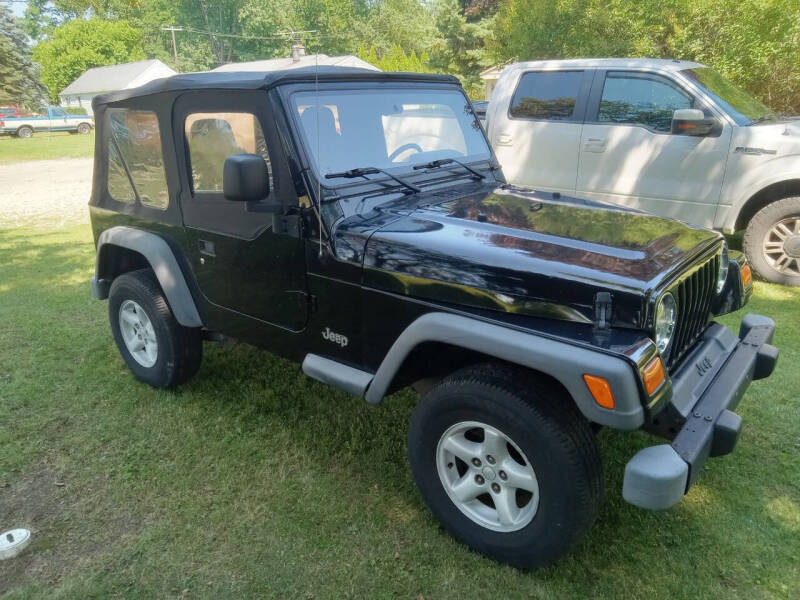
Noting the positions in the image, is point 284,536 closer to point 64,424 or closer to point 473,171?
point 64,424

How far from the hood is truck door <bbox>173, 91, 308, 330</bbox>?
21.3 inches

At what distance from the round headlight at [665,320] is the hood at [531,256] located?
0.35ft

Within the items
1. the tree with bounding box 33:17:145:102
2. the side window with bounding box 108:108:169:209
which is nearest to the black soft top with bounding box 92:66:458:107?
the side window with bounding box 108:108:169:209

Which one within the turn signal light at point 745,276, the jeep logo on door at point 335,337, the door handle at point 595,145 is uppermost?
the door handle at point 595,145

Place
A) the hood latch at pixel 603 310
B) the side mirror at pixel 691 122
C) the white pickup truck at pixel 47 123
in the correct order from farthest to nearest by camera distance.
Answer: the white pickup truck at pixel 47 123 → the side mirror at pixel 691 122 → the hood latch at pixel 603 310

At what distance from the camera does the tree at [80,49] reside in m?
59.6

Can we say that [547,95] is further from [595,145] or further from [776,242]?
[776,242]

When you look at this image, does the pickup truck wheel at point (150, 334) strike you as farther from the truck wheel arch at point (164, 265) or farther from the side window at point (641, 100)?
the side window at point (641, 100)

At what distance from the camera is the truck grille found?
2.52 meters

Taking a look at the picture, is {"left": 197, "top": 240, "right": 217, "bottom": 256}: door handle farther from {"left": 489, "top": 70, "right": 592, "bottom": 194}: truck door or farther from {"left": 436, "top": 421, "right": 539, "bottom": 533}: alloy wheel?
{"left": 489, "top": 70, "right": 592, "bottom": 194}: truck door

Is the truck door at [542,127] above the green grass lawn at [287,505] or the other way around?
above

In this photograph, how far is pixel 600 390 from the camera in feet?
6.79

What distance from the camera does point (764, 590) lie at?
2469mm

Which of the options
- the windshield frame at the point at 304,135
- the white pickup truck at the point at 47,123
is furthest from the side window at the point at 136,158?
the white pickup truck at the point at 47,123
